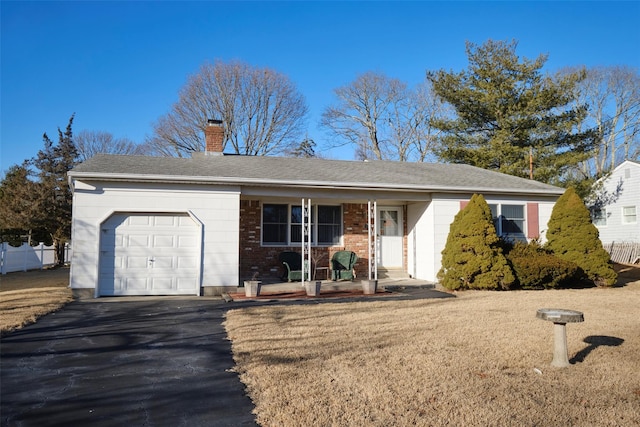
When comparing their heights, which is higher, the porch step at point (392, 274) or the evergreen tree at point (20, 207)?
the evergreen tree at point (20, 207)

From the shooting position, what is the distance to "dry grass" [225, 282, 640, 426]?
3.74 m

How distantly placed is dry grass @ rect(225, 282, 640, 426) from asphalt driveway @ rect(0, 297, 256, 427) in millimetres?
305

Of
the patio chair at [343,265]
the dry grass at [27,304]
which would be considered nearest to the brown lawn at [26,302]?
the dry grass at [27,304]

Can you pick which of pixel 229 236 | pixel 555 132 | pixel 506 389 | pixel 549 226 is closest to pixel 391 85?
pixel 555 132

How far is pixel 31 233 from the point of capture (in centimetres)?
2473

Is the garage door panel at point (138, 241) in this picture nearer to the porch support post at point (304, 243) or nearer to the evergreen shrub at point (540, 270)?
the porch support post at point (304, 243)

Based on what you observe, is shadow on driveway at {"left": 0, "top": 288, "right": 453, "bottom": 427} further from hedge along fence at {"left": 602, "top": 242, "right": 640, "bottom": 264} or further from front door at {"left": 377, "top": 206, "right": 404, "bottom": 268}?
hedge along fence at {"left": 602, "top": 242, "right": 640, "bottom": 264}

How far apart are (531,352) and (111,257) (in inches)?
373

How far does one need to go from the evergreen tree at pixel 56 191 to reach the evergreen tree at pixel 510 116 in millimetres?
20088

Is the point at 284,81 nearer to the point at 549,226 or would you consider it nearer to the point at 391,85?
the point at 391,85

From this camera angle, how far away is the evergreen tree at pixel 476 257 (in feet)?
38.5

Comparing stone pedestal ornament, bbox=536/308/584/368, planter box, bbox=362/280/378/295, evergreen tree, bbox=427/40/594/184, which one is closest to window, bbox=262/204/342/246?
planter box, bbox=362/280/378/295

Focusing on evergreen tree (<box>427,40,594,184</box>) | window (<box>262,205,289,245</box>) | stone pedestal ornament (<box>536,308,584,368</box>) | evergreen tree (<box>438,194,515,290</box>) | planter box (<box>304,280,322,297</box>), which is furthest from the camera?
evergreen tree (<box>427,40,594,184</box>)

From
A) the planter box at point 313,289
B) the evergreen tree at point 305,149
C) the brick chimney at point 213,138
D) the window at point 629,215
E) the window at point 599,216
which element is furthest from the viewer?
the evergreen tree at point 305,149
